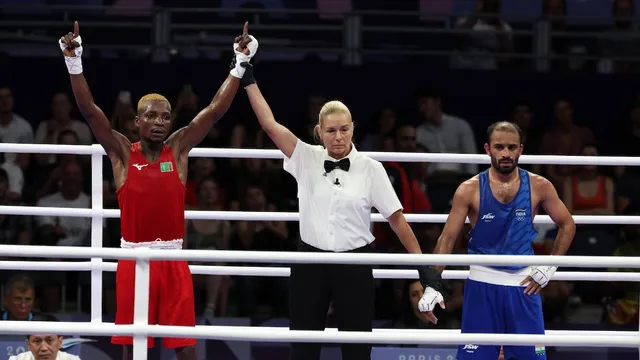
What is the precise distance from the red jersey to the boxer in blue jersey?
3.87 feet

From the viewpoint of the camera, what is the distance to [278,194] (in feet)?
27.6

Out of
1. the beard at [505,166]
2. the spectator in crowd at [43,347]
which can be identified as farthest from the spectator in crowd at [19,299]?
the beard at [505,166]

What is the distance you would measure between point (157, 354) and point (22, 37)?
4.38 m

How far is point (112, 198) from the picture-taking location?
8.22 m

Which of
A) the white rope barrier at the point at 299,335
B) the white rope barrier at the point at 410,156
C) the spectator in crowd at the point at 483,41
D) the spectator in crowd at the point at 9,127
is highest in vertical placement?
the spectator in crowd at the point at 483,41

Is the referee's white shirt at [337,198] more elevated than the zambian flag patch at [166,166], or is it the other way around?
the zambian flag patch at [166,166]

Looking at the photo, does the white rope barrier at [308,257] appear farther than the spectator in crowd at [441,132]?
No

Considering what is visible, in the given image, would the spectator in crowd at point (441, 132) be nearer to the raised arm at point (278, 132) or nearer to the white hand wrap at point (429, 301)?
the raised arm at point (278, 132)

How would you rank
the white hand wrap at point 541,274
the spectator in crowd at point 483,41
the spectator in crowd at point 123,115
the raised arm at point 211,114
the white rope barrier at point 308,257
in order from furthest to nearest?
the spectator in crowd at point 483,41 → the spectator in crowd at point 123,115 → the raised arm at point 211,114 → the white hand wrap at point 541,274 → the white rope barrier at point 308,257

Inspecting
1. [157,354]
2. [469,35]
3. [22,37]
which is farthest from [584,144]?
[22,37]

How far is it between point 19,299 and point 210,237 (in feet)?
5.19

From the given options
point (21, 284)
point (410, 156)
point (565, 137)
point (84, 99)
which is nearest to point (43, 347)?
point (21, 284)

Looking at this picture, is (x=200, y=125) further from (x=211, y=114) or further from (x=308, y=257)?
(x=308, y=257)

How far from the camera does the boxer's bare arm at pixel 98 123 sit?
4993 millimetres
